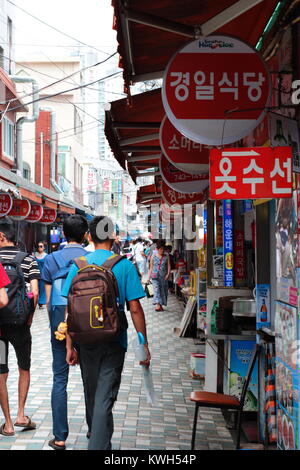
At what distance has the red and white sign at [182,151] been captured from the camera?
564 centimetres

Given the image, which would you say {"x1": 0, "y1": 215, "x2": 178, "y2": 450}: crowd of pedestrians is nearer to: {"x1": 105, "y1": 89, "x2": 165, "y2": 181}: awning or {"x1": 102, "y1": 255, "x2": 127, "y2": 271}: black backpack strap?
{"x1": 102, "y1": 255, "x2": 127, "y2": 271}: black backpack strap

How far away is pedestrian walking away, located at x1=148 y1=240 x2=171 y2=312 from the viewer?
15039 millimetres

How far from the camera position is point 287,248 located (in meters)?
4.03

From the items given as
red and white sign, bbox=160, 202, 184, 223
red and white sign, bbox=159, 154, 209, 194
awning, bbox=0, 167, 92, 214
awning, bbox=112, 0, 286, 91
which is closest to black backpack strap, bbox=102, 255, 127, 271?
awning, bbox=112, 0, 286, 91

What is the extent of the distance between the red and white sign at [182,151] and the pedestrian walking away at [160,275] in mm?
9403

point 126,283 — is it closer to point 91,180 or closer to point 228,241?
point 228,241

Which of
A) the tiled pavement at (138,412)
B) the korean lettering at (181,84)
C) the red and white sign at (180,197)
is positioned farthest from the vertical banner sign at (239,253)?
the korean lettering at (181,84)

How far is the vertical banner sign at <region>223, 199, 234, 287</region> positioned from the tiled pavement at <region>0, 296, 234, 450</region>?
1.66 metres

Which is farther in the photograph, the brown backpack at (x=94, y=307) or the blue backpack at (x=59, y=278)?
the blue backpack at (x=59, y=278)

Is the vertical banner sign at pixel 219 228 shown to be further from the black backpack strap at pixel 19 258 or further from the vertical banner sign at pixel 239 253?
the black backpack strap at pixel 19 258

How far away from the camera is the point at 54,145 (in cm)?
3569

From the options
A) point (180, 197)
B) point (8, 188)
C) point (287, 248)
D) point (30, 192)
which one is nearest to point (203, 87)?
point (287, 248)

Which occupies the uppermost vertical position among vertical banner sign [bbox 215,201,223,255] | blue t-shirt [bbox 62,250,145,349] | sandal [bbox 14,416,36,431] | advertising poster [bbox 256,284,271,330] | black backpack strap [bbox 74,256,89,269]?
vertical banner sign [bbox 215,201,223,255]

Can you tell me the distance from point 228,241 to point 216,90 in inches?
119
